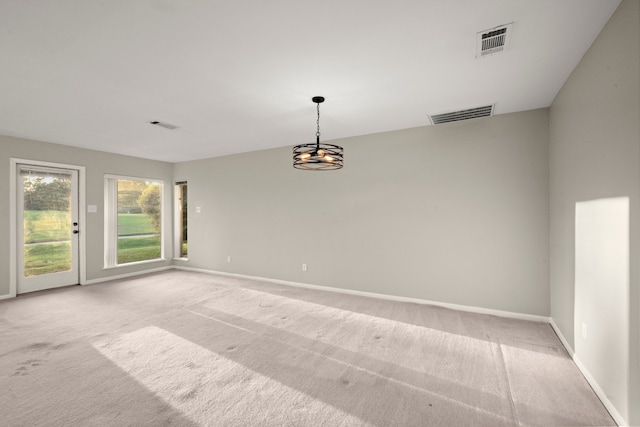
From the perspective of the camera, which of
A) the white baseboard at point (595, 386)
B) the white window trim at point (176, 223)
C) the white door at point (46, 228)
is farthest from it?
the white window trim at point (176, 223)

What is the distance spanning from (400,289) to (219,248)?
4.06m

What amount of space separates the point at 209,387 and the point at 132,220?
18.3 feet

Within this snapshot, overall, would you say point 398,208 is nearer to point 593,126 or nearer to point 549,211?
point 549,211

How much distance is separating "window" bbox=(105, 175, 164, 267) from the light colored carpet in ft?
6.88

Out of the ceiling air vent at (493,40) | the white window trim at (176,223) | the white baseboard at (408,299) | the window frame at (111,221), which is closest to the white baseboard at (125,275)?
the window frame at (111,221)

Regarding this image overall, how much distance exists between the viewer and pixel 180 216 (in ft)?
Result: 23.7

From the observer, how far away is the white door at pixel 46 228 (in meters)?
4.79

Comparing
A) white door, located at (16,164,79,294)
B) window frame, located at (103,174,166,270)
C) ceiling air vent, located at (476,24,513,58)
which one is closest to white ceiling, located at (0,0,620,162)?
ceiling air vent, located at (476,24,513,58)

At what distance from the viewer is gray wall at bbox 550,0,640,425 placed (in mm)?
1679

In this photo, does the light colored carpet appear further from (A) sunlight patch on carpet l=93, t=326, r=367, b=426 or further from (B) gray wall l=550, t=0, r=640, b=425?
(B) gray wall l=550, t=0, r=640, b=425

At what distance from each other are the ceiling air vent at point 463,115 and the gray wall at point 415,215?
0.15 m

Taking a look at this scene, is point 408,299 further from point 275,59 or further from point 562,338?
point 275,59

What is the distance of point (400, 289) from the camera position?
14.3 feet

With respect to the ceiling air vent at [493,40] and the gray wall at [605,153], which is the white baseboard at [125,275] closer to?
the ceiling air vent at [493,40]
